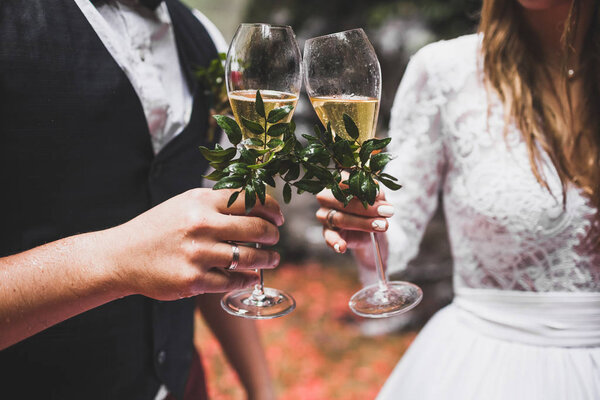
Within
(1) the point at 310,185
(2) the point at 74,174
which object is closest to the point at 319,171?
(1) the point at 310,185

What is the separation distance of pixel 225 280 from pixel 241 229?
11 centimetres

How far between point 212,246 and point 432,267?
4365 millimetres

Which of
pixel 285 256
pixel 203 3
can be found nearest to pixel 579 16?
pixel 285 256

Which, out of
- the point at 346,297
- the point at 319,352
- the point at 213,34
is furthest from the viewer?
the point at 346,297

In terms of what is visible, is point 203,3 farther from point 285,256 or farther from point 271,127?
point 271,127

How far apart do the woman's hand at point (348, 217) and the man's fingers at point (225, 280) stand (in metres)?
0.25

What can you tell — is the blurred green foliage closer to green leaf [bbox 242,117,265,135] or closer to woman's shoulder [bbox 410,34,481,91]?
woman's shoulder [bbox 410,34,481,91]

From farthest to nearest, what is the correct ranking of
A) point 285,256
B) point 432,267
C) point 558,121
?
point 285,256
point 432,267
point 558,121

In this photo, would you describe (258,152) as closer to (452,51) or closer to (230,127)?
(230,127)

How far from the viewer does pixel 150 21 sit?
1616 mm

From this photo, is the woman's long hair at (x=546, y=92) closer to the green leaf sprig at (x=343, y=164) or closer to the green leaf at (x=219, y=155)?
the green leaf sprig at (x=343, y=164)

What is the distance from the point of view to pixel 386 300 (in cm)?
136

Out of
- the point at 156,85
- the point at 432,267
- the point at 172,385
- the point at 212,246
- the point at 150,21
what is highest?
the point at 150,21

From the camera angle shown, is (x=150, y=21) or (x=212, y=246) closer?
(x=212, y=246)
